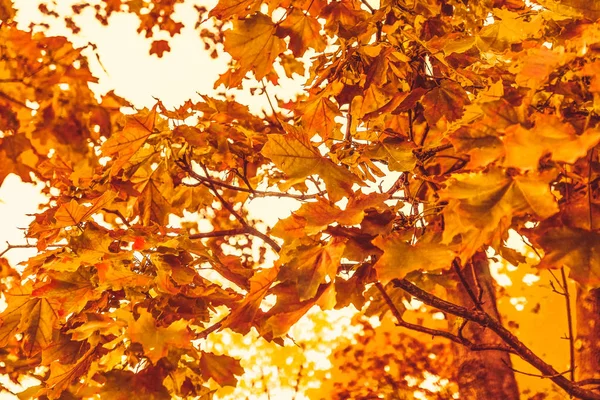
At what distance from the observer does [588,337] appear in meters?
2.89

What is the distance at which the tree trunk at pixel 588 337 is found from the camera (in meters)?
2.79

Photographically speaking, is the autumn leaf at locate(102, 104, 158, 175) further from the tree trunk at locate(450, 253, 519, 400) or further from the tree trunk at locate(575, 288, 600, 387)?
the tree trunk at locate(575, 288, 600, 387)

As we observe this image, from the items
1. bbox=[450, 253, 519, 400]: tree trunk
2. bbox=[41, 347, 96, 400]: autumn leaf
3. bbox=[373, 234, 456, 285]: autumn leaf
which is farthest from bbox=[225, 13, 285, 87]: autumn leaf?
bbox=[450, 253, 519, 400]: tree trunk

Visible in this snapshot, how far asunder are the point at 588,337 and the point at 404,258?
7.39ft

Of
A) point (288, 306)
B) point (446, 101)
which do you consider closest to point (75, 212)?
point (288, 306)

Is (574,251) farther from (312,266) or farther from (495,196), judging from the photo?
(312,266)

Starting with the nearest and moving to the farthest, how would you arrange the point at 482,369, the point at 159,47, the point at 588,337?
the point at 588,337 < the point at 482,369 < the point at 159,47

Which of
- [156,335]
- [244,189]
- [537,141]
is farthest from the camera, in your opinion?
[244,189]

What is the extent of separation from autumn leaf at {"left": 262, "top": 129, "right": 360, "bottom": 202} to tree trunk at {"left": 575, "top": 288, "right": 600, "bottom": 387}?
2.05m

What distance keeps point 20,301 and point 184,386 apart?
2.31 ft

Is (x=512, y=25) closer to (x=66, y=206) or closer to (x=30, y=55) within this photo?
(x=66, y=206)

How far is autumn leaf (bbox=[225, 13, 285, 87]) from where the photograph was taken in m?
1.75

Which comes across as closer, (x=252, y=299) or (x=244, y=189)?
(x=252, y=299)

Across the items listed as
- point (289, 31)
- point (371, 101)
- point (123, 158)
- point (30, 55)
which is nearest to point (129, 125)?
point (123, 158)
